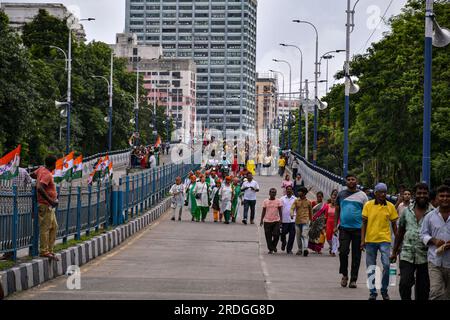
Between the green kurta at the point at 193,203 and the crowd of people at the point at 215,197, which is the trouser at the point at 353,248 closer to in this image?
the crowd of people at the point at 215,197

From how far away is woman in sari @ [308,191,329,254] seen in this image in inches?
1044

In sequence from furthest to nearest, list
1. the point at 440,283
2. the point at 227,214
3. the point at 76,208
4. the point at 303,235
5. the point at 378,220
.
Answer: the point at 227,214 < the point at 303,235 < the point at 76,208 < the point at 378,220 < the point at 440,283

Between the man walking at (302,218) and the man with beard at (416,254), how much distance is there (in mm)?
11592

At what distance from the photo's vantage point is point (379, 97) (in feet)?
198

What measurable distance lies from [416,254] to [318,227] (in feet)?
43.0

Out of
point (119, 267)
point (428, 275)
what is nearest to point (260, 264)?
point (119, 267)

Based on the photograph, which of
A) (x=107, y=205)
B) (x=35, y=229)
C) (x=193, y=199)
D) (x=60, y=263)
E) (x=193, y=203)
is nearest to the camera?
(x=35, y=229)

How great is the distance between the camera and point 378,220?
1645cm

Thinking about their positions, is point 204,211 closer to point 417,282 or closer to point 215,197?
point 215,197

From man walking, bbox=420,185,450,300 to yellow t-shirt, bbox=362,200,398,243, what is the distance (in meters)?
4.14

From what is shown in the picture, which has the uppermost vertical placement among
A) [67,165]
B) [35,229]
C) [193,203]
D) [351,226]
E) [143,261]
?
[67,165]

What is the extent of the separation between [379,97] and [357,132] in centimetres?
1227

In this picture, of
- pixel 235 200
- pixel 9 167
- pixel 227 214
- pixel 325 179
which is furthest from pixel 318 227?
pixel 325 179
